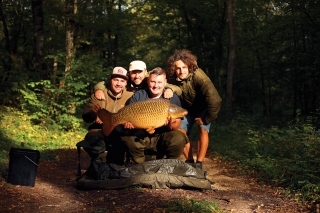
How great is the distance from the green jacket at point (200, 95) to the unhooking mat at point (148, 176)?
3.72 feet

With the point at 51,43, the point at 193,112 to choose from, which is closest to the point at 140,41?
the point at 51,43

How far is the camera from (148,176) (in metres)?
5.54

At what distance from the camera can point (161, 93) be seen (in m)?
6.15

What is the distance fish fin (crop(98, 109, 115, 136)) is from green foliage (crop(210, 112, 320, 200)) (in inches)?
107

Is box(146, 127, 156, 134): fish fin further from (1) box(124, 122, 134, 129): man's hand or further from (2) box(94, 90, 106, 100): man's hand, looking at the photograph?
(2) box(94, 90, 106, 100): man's hand

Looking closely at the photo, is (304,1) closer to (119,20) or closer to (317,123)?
(317,123)

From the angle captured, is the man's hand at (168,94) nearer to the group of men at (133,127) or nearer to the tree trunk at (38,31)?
the group of men at (133,127)

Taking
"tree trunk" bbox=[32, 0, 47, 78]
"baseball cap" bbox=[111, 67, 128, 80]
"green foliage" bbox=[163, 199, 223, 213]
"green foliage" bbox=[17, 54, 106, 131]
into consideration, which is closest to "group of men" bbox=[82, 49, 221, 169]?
"baseball cap" bbox=[111, 67, 128, 80]

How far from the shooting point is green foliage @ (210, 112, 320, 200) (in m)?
5.94

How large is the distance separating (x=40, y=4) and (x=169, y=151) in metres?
11.0

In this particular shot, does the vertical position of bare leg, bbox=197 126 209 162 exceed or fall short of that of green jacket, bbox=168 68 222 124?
it falls short

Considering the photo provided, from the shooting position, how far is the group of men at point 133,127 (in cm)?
600

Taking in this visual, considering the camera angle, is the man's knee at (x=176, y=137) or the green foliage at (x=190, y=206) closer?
the green foliage at (x=190, y=206)

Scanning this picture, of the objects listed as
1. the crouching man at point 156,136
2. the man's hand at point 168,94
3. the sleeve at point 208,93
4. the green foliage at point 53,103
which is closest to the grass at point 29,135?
the green foliage at point 53,103
